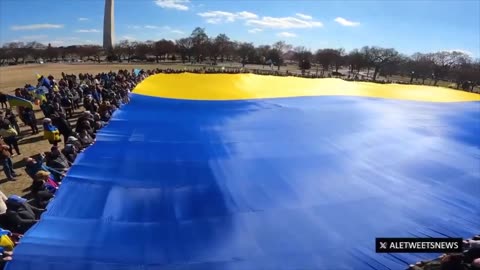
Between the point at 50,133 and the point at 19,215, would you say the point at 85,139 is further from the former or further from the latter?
the point at 19,215

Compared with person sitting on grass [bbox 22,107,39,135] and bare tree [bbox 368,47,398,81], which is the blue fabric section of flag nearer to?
Result: person sitting on grass [bbox 22,107,39,135]

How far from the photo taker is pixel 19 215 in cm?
598

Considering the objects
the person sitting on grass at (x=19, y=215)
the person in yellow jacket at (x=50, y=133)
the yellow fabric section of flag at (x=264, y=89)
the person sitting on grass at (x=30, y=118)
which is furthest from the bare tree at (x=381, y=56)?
the person sitting on grass at (x=19, y=215)

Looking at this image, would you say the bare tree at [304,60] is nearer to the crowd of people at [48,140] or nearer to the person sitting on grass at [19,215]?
the crowd of people at [48,140]

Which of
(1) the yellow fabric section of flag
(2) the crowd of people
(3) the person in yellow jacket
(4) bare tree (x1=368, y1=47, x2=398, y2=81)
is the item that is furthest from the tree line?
(3) the person in yellow jacket

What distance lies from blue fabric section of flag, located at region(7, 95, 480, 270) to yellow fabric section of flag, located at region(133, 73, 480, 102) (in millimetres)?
4129

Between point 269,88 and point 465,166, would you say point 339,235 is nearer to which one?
point 465,166

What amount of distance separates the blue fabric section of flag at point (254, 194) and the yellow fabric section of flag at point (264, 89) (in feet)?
13.5

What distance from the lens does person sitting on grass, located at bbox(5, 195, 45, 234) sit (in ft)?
19.4

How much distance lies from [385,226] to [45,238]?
551 centimetres

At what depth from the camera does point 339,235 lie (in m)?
5.93

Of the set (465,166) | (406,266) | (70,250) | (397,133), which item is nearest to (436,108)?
(397,133)

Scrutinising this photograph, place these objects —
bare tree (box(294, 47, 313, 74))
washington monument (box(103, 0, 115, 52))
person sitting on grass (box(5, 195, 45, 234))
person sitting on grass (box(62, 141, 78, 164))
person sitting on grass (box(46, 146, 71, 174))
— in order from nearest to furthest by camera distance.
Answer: person sitting on grass (box(5, 195, 45, 234))
person sitting on grass (box(46, 146, 71, 174))
person sitting on grass (box(62, 141, 78, 164))
bare tree (box(294, 47, 313, 74))
washington monument (box(103, 0, 115, 52))

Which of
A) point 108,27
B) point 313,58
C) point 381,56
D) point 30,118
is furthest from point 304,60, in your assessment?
point 108,27
